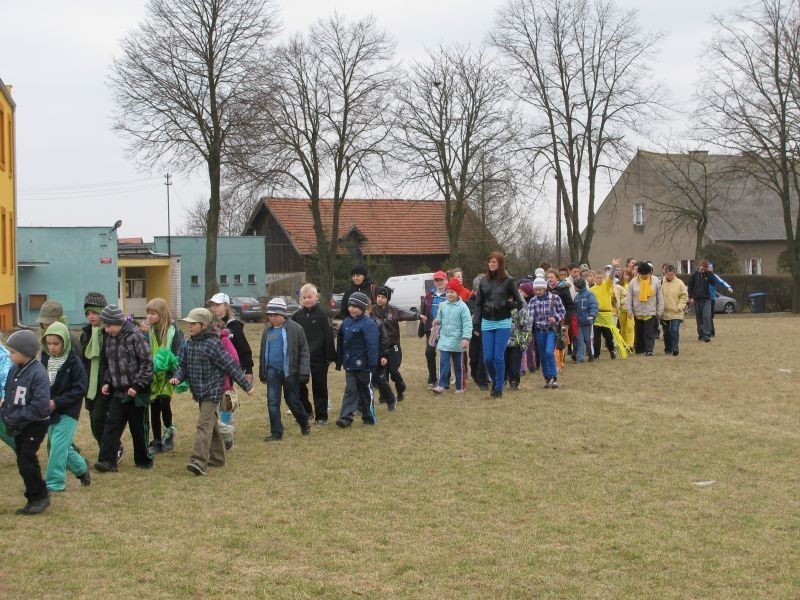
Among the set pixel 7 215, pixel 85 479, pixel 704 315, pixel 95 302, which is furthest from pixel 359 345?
pixel 7 215

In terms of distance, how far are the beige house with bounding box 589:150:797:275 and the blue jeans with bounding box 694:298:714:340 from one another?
30305 mm

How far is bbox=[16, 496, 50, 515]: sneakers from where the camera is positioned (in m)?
7.76

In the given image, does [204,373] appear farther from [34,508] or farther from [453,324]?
[453,324]

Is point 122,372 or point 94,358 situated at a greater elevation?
point 94,358

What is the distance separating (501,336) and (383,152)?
2830cm

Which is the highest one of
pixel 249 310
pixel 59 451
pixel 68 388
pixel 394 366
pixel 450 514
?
pixel 249 310

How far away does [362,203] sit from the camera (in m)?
62.6

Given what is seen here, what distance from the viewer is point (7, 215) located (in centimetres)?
3650

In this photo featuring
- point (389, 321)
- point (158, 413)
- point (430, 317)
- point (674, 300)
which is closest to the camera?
point (158, 413)

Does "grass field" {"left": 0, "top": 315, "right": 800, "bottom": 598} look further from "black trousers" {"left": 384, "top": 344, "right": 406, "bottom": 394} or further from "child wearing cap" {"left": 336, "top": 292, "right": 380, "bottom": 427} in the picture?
"black trousers" {"left": 384, "top": 344, "right": 406, "bottom": 394}

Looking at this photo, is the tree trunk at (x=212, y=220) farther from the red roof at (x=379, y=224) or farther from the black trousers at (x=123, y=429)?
the black trousers at (x=123, y=429)

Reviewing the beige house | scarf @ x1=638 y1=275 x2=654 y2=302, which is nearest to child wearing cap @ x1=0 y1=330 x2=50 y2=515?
scarf @ x1=638 y1=275 x2=654 y2=302

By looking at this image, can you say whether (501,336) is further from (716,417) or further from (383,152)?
(383,152)

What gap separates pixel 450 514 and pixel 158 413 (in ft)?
13.4
